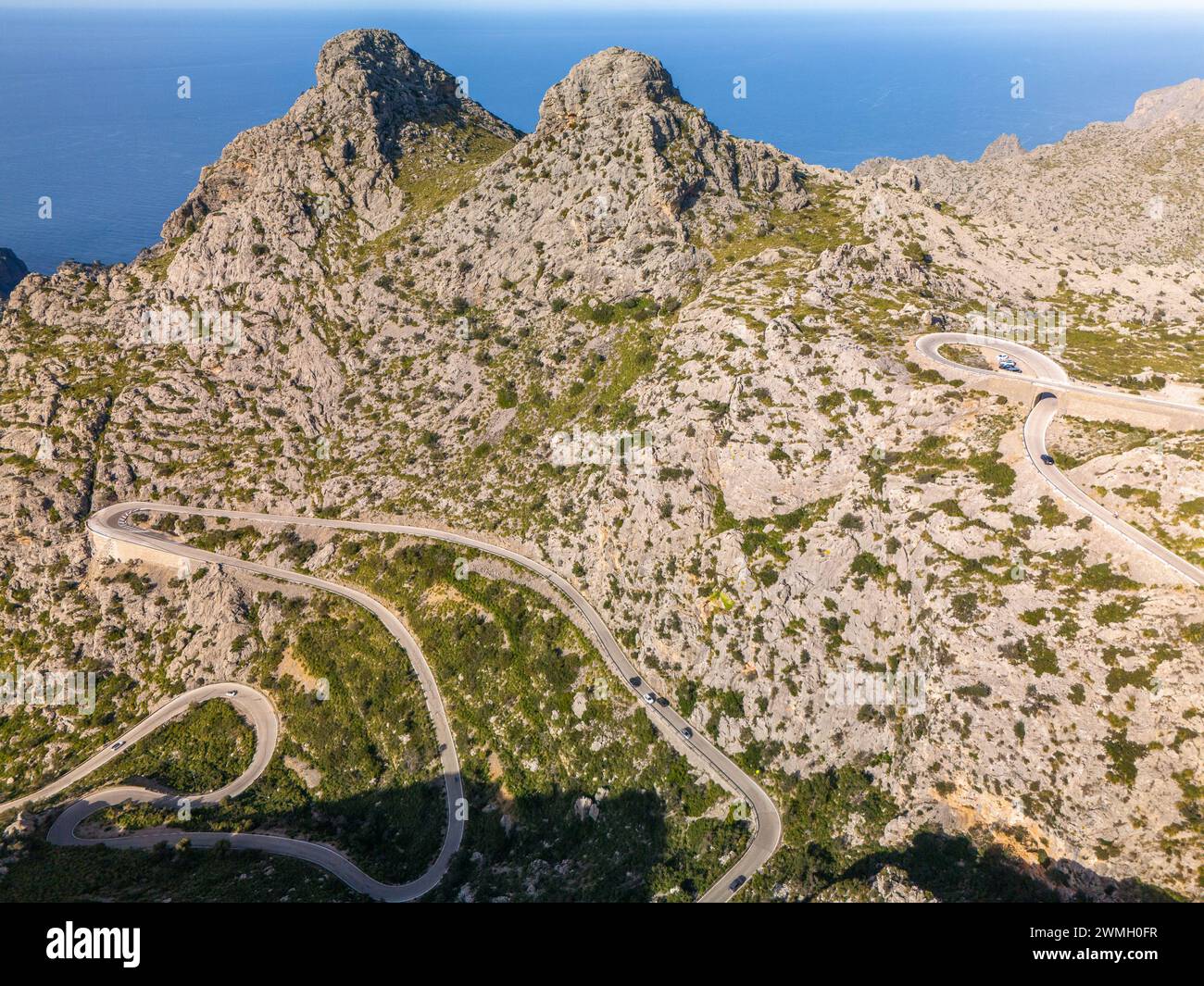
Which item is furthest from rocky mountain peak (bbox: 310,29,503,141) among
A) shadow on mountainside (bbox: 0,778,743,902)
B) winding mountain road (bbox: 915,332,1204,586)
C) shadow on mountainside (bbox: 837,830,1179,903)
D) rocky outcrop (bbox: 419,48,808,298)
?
shadow on mountainside (bbox: 837,830,1179,903)

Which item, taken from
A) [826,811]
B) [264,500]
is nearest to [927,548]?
[826,811]

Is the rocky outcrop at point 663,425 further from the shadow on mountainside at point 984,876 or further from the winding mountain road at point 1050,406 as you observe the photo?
the winding mountain road at point 1050,406

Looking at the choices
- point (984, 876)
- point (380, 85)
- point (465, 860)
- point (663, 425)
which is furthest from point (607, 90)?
point (984, 876)

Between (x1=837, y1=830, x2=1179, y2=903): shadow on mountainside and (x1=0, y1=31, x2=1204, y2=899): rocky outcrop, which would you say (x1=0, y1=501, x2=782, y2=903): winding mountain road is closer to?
(x1=0, y1=31, x2=1204, y2=899): rocky outcrop

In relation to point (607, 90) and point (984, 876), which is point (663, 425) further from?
point (607, 90)
